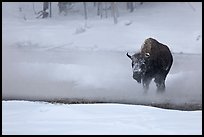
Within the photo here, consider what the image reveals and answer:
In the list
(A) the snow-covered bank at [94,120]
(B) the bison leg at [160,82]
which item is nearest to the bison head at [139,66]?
(B) the bison leg at [160,82]

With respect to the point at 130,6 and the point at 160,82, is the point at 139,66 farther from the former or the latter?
the point at 130,6

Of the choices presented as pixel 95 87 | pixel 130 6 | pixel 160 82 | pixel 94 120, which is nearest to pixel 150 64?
pixel 160 82

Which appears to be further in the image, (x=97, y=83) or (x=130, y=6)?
(x=130, y=6)

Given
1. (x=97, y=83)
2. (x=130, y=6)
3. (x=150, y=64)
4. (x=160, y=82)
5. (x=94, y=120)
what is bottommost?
Answer: (x=130, y=6)

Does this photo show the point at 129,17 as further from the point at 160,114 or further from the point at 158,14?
the point at 160,114

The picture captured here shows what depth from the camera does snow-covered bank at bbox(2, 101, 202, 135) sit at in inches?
208

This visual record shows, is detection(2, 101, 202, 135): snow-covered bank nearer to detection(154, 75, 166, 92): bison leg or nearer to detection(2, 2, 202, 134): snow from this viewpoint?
detection(2, 2, 202, 134): snow

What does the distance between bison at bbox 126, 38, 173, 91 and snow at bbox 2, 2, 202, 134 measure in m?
0.34

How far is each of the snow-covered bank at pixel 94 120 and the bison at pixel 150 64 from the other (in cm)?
423

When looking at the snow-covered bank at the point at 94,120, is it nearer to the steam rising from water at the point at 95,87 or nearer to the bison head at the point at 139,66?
the steam rising from water at the point at 95,87

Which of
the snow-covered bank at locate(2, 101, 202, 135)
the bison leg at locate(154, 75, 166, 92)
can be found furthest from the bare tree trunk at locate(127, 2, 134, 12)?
the snow-covered bank at locate(2, 101, 202, 135)

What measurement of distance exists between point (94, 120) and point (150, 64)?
5634 mm

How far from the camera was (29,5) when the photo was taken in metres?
52.2

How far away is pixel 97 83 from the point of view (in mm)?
13938
